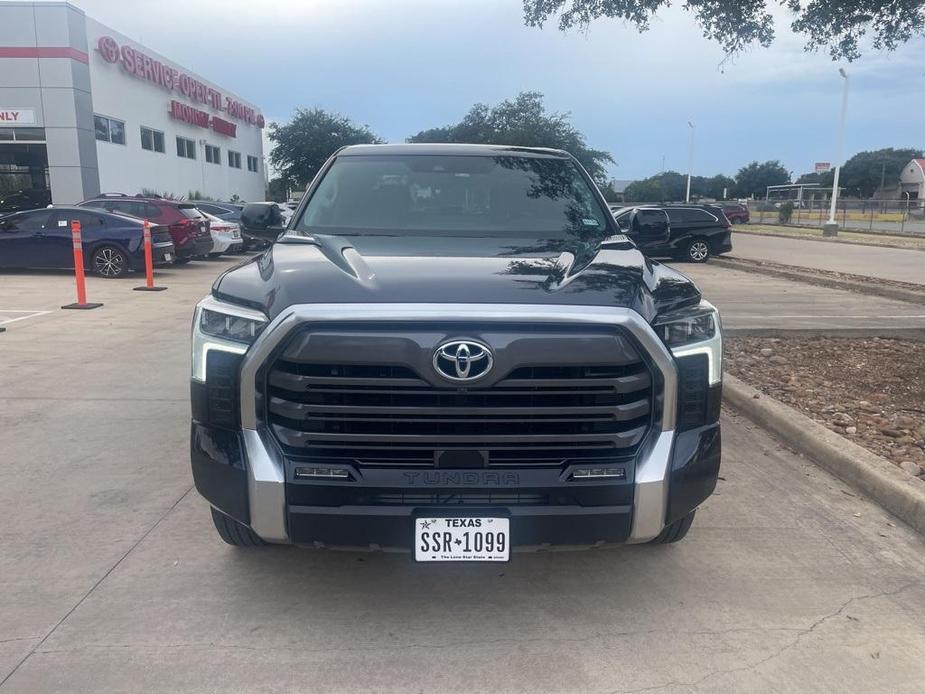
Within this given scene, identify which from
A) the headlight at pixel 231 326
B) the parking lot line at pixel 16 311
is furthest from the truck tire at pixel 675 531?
the parking lot line at pixel 16 311

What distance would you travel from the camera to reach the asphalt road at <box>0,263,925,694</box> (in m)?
2.76

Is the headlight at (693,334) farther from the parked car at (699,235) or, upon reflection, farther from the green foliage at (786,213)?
the green foliage at (786,213)

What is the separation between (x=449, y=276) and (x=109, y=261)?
46.1ft

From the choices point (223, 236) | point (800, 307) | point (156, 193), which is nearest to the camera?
point (800, 307)

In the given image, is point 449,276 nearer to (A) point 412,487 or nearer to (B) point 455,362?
(B) point 455,362

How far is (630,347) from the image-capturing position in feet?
9.12

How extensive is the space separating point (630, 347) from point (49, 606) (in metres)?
2.59

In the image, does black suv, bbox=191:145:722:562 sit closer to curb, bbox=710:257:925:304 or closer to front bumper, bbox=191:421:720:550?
front bumper, bbox=191:421:720:550

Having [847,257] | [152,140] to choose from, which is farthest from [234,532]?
[152,140]

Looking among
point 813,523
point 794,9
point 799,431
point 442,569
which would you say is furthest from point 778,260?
point 442,569

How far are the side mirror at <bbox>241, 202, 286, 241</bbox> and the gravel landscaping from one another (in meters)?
4.05

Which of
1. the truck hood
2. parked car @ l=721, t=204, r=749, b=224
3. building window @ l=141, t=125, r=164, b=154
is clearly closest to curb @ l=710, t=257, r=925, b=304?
the truck hood

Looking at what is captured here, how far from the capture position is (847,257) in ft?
69.8

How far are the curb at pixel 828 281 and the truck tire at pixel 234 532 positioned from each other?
11526mm
